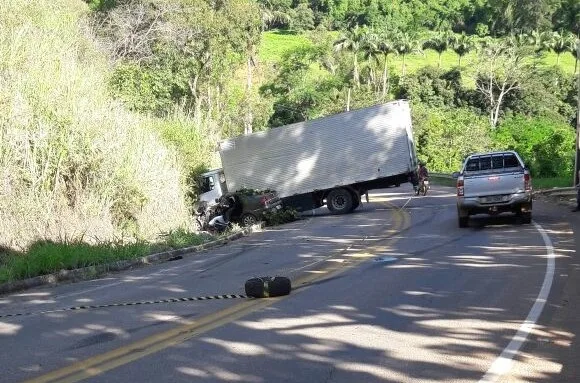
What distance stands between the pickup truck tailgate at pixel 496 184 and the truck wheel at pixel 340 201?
34.0 ft

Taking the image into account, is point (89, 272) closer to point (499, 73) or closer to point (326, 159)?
point (326, 159)

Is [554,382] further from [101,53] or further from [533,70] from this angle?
[533,70]

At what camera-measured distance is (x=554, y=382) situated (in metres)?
6.36

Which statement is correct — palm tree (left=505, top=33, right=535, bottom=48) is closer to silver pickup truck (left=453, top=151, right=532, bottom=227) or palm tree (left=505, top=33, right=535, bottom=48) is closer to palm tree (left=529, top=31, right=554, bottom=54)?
palm tree (left=529, top=31, right=554, bottom=54)

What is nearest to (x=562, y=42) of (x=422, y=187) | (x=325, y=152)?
(x=422, y=187)

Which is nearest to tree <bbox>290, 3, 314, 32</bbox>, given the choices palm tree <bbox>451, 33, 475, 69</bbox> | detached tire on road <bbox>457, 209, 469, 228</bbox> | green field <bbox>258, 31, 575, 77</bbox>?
green field <bbox>258, 31, 575, 77</bbox>

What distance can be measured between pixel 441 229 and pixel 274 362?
45.0ft

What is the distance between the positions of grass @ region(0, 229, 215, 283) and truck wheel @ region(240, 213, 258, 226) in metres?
7.76

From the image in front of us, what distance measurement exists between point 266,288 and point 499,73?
71.2 meters

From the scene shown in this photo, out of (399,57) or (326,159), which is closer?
(326,159)

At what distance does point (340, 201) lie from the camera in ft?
98.2

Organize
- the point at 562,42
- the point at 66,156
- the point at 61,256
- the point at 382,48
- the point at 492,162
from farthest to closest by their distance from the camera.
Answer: the point at 562,42 < the point at 382,48 < the point at 492,162 < the point at 66,156 < the point at 61,256

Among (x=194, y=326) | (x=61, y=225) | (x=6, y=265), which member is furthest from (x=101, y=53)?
(x=194, y=326)

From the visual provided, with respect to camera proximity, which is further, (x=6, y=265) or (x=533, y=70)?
(x=533, y=70)
